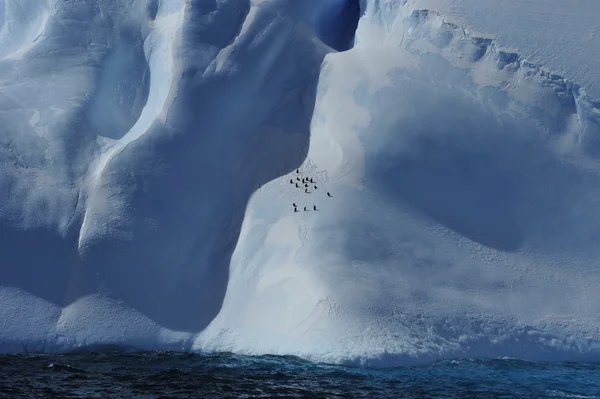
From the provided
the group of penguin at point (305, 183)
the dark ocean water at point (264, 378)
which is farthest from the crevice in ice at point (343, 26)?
the dark ocean water at point (264, 378)

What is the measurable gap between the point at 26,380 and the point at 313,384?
17.2ft

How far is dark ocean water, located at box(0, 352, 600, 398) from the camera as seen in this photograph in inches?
541

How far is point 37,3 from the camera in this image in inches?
818

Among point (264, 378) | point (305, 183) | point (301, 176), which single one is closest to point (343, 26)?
point (301, 176)

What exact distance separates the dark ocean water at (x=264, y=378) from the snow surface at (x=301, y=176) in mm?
478

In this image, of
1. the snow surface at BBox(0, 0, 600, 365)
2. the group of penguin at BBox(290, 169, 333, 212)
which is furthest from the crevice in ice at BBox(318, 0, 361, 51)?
the group of penguin at BBox(290, 169, 333, 212)

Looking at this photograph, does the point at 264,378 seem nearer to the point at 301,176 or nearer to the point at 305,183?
the point at 305,183

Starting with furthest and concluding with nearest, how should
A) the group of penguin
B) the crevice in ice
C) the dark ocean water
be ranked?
1. the crevice in ice
2. the group of penguin
3. the dark ocean water

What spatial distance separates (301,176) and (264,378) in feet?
19.0

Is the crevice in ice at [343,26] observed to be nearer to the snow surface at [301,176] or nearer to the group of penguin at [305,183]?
the snow surface at [301,176]

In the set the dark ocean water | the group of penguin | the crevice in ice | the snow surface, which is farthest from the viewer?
the crevice in ice

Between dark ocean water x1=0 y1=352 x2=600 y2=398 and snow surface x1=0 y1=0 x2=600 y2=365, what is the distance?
0.48 meters

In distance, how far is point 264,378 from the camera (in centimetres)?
1456

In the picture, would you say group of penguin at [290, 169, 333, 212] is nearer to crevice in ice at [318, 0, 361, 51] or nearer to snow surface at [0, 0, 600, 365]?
snow surface at [0, 0, 600, 365]
